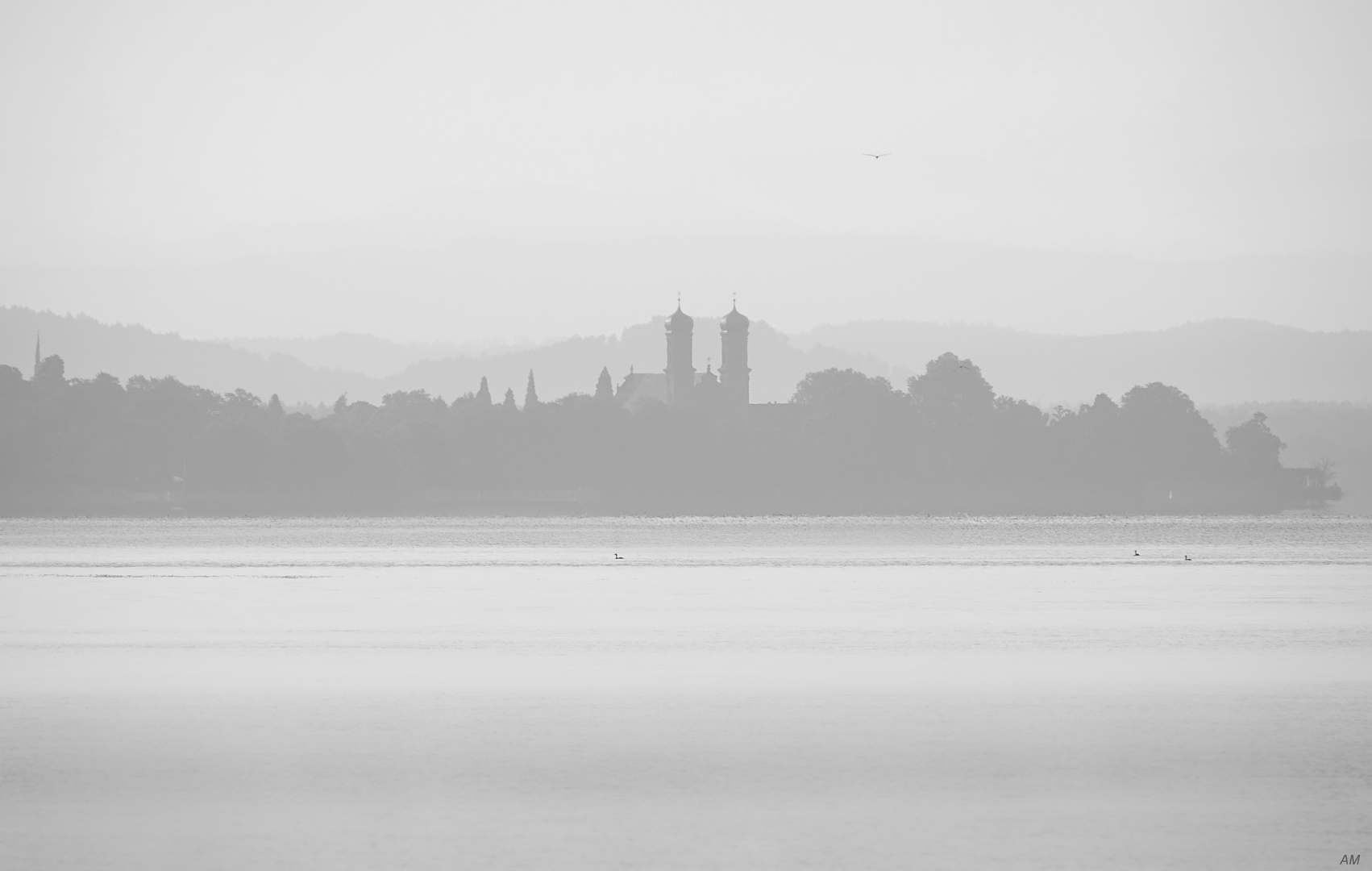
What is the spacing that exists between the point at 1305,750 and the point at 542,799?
10428 mm

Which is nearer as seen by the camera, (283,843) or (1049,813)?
(283,843)

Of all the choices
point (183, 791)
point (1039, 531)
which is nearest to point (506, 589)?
point (183, 791)

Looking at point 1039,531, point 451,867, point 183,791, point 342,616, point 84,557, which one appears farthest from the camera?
point 1039,531

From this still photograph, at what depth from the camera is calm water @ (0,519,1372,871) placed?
694 inches

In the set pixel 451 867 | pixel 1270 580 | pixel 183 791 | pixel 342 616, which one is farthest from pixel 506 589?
pixel 451 867

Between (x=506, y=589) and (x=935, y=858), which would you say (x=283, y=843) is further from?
(x=506, y=589)

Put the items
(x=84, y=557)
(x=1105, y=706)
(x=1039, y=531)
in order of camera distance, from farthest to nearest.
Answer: (x=1039, y=531) → (x=84, y=557) → (x=1105, y=706)

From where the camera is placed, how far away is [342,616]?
152ft

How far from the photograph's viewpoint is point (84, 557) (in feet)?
297

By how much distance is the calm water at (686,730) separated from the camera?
17.6m

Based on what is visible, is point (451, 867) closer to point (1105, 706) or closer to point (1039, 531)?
point (1105, 706)

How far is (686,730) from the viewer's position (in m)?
24.9

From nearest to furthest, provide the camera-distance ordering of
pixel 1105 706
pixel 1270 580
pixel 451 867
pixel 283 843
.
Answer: pixel 451 867 → pixel 283 843 → pixel 1105 706 → pixel 1270 580

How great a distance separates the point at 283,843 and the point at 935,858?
22.1 feet
